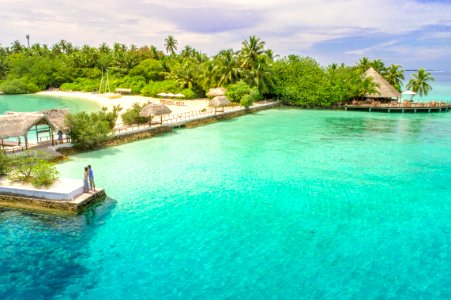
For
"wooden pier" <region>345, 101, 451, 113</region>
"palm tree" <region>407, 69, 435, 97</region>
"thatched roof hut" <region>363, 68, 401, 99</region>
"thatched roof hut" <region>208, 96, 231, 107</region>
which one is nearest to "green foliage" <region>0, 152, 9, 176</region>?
"thatched roof hut" <region>208, 96, 231, 107</region>

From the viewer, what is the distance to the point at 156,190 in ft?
51.0

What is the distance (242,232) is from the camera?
1179 cm

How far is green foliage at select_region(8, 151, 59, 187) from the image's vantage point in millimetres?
13492

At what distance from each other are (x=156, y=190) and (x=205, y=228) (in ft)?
14.3

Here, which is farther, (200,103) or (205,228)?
(200,103)

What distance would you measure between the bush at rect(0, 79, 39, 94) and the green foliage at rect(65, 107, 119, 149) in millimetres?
57026

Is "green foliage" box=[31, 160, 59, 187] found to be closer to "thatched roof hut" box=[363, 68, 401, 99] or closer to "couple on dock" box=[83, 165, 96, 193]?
"couple on dock" box=[83, 165, 96, 193]

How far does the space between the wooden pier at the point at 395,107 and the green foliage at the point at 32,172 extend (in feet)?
136

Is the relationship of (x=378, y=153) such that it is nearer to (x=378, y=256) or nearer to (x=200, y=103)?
(x=378, y=256)

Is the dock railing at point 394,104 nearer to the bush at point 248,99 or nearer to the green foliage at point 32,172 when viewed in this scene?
the bush at point 248,99

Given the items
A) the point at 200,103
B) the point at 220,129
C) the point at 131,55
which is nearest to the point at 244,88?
the point at 200,103

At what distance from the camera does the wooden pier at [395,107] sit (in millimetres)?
45688

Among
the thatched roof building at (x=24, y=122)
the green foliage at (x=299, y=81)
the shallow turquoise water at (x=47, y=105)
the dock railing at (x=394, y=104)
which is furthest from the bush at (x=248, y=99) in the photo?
the thatched roof building at (x=24, y=122)

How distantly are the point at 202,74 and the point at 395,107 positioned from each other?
27.7 meters
